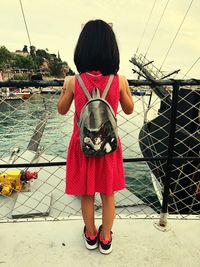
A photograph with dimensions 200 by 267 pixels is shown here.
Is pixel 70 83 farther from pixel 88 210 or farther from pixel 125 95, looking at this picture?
pixel 88 210

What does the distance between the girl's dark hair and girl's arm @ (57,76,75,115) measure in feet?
0.43

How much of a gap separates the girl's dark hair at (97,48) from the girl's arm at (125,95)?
123 millimetres

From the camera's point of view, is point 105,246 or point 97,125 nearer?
point 97,125

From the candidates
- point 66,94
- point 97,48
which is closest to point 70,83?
point 66,94

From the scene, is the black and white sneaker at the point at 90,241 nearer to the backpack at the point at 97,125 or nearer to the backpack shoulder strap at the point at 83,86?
the backpack at the point at 97,125

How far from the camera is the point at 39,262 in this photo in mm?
1846

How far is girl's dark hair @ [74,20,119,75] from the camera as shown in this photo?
1524mm

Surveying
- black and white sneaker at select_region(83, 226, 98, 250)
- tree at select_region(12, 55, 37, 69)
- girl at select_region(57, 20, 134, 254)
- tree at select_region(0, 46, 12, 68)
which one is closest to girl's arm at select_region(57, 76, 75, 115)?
girl at select_region(57, 20, 134, 254)

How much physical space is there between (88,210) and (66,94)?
82cm

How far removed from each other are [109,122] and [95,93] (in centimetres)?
20

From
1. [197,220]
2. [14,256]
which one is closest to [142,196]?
[197,220]

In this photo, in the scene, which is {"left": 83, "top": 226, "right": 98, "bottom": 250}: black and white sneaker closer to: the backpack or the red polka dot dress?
the red polka dot dress

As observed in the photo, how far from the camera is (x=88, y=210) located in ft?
6.19

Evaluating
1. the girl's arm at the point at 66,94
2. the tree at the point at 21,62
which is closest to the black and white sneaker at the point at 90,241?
the girl's arm at the point at 66,94
